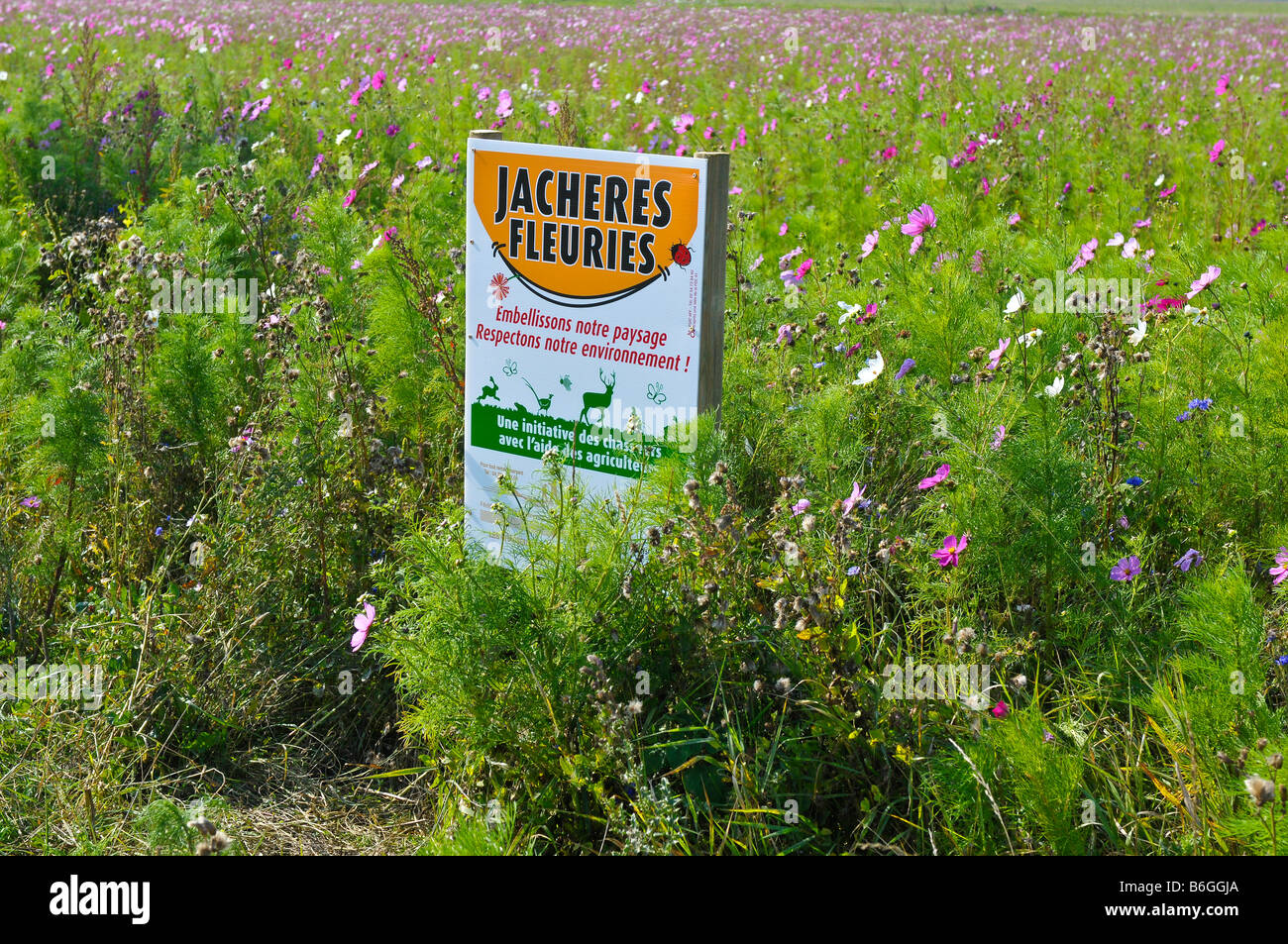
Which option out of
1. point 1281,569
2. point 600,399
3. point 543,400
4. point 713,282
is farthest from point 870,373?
point 1281,569

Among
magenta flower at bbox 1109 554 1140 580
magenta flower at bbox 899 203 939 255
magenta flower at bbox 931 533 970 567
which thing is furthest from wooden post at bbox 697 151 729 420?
magenta flower at bbox 899 203 939 255

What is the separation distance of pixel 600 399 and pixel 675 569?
64 centimetres

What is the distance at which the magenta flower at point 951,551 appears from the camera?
244 cm

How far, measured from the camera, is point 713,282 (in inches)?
111

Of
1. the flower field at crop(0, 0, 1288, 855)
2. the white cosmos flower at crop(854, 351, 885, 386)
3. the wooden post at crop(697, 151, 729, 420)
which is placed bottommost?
the flower field at crop(0, 0, 1288, 855)

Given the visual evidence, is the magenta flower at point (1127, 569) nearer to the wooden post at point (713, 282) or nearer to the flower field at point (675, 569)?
the flower field at point (675, 569)

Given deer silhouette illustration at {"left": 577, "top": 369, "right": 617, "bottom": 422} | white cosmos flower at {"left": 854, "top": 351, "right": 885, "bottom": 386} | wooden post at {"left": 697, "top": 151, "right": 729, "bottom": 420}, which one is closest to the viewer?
wooden post at {"left": 697, "top": 151, "right": 729, "bottom": 420}

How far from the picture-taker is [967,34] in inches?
648

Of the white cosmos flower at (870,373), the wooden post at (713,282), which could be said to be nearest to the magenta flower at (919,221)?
the white cosmos flower at (870,373)

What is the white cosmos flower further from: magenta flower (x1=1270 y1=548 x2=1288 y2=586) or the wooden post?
magenta flower (x1=1270 y1=548 x2=1288 y2=586)

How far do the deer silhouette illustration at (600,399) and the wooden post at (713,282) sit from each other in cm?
27

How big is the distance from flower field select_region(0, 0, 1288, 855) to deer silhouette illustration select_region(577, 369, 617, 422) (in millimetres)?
155

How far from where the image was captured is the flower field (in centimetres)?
221

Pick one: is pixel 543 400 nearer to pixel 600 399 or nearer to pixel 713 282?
pixel 600 399
